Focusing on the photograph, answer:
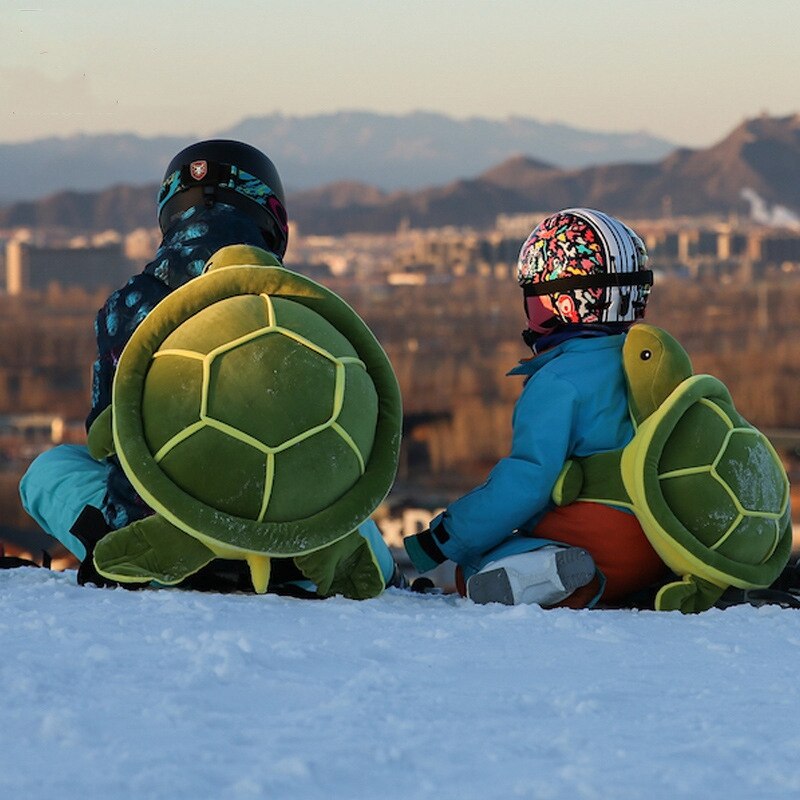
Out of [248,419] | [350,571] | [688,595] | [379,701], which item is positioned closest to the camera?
[379,701]

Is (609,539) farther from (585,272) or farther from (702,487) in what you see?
(585,272)

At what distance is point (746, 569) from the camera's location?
4898mm

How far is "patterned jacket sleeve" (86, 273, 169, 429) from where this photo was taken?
16.3ft

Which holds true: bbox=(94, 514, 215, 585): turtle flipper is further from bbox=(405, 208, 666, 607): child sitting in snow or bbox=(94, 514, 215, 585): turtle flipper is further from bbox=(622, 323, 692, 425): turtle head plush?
bbox=(622, 323, 692, 425): turtle head plush

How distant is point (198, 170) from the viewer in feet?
17.6

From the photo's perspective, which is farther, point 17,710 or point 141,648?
point 141,648

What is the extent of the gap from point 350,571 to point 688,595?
98cm

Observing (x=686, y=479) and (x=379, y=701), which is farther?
(x=686, y=479)

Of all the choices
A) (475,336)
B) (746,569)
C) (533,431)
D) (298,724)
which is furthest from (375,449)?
(475,336)

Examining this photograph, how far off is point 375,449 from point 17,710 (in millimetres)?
1618

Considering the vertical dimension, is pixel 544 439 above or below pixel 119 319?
below

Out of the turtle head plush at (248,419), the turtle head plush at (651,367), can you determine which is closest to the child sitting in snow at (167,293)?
the turtle head plush at (248,419)

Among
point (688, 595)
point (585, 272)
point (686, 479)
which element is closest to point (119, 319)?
point (585, 272)

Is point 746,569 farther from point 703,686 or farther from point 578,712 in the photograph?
point 578,712
